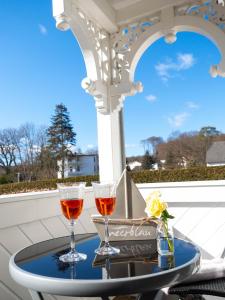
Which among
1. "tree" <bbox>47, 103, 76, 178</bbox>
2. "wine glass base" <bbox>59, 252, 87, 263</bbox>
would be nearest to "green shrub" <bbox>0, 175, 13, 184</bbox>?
"tree" <bbox>47, 103, 76, 178</bbox>

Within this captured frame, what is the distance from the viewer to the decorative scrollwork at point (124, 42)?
2695 millimetres

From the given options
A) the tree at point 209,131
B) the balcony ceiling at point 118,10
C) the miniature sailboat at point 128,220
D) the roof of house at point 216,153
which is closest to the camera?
the miniature sailboat at point 128,220

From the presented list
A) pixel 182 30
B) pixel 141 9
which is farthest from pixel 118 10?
pixel 182 30

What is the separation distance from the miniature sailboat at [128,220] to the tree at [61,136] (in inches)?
57.9

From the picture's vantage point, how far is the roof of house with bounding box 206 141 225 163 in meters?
3.33

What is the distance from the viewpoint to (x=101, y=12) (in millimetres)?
2572

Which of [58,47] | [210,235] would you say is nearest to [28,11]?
[58,47]

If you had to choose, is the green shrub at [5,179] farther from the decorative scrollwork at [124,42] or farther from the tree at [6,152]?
the decorative scrollwork at [124,42]

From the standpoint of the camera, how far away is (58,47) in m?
6.27

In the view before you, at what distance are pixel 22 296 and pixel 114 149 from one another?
1506mm

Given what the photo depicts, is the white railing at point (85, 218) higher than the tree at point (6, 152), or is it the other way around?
the tree at point (6, 152)

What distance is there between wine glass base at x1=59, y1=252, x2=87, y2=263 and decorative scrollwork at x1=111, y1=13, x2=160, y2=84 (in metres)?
1.84

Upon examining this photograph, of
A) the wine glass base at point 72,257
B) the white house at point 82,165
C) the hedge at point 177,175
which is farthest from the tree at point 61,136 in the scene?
the wine glass base at point 72,257

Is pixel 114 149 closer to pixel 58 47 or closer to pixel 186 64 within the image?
pixel 58 47
